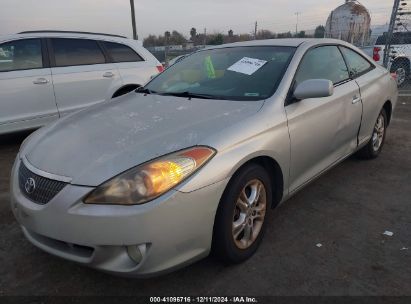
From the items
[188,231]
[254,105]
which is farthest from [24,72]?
[188,231]

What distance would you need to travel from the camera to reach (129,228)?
6.89 feet

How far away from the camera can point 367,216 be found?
11.2 ft

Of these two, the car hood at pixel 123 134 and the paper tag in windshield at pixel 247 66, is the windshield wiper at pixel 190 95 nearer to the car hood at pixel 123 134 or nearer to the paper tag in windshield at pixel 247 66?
the car hood at pixel 123 134

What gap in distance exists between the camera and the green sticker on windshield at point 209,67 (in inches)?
139

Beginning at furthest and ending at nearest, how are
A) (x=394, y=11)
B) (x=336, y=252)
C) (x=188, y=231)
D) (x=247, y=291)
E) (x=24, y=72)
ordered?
(x=394, y=11) → (x=24, y=72) → (x=336, y=252) → (x=247, y=291) → (x=188, y=231)

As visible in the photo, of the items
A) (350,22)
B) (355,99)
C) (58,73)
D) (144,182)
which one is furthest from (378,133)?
(350,22)

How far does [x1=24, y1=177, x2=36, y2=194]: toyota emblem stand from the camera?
240 cm

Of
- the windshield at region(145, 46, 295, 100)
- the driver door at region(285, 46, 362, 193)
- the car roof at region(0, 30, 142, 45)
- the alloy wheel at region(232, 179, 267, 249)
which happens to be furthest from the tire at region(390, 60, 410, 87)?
the alloy wheel at region(232, 179, 267, 249)

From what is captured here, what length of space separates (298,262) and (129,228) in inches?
50.9

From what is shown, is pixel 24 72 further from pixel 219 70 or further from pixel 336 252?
pixel 336 252

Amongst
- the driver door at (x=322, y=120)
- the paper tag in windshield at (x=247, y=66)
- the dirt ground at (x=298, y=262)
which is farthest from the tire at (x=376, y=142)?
the paper tag in windshield at (x=247, y=66)

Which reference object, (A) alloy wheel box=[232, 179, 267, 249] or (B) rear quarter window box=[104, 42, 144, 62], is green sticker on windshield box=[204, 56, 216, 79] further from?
(B) rear quarter window box=[104, 42, 144, 62]

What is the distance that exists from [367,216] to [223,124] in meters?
1.71

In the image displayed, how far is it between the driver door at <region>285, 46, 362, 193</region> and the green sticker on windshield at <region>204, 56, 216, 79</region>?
2.50 ft
